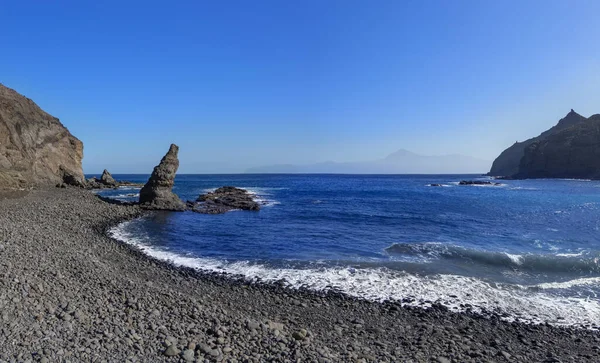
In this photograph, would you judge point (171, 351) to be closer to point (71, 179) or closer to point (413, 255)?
point (413, 255)

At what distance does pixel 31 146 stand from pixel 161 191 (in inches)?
1112

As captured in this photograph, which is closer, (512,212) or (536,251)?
(536,251)

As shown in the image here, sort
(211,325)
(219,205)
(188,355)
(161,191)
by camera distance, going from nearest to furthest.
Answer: (188,355), (211,325), (161,191), (219,205)

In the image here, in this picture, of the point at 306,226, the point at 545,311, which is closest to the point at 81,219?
the point at 306,226

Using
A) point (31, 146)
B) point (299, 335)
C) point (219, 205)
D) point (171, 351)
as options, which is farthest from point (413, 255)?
point (31, 146)

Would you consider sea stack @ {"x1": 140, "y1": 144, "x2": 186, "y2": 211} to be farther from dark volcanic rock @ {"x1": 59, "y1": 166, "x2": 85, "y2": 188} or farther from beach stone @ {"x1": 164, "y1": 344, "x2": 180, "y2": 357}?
beach stone @ {"x1": 164, "y1": 344, "x2": 180, "y2": 357}

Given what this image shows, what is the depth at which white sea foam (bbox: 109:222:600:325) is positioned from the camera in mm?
12469

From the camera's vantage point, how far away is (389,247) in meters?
21.7

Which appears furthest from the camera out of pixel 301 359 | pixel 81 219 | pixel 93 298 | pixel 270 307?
pixel 81 219

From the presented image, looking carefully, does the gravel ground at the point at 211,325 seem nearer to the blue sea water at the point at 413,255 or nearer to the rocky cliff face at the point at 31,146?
the blue sea water at the point at 413,255

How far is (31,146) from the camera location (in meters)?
51.9

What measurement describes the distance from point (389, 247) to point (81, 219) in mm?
22891

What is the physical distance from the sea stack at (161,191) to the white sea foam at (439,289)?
2168 centimetres

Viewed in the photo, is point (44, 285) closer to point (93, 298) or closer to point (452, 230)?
point (93, 298)
